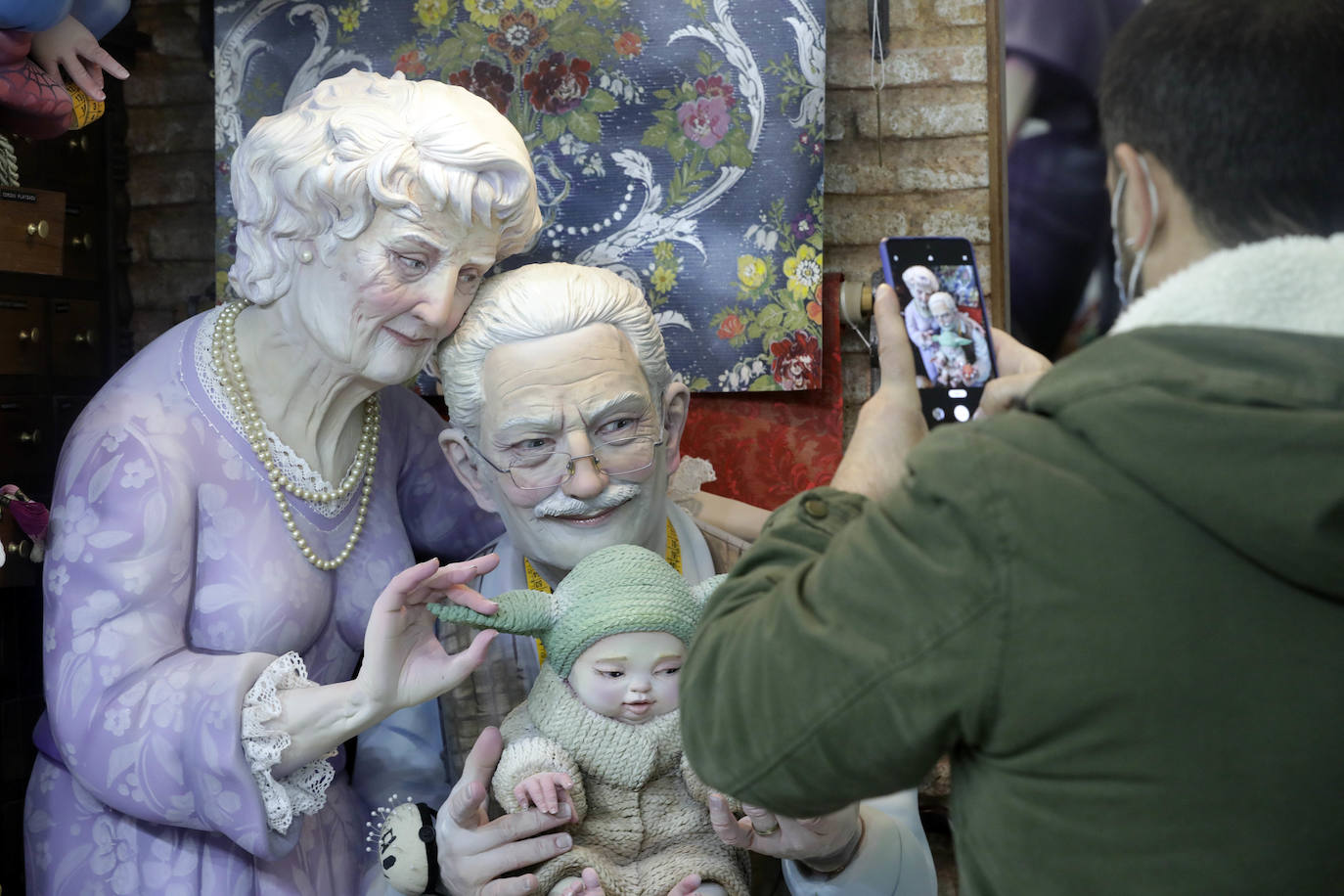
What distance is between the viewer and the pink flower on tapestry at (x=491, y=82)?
8.45 feet

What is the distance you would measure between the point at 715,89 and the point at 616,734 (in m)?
1.36

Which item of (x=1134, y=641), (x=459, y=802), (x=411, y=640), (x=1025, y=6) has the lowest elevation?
(x=459, y=802)

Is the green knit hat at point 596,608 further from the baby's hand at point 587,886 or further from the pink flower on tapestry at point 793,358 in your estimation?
the pink flower on tapestry at point 793,358

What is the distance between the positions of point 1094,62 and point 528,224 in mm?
1284

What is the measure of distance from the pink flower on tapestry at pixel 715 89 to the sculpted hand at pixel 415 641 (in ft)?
3.90

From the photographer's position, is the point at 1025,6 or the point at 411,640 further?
the point at 1025,6

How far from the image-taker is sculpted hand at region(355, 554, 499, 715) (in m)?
1.66

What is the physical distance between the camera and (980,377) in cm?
154

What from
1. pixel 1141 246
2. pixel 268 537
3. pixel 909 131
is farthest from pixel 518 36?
pixel 1141 246

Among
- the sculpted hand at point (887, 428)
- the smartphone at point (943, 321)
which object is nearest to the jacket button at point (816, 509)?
the sculpted hand at point (887, 428)

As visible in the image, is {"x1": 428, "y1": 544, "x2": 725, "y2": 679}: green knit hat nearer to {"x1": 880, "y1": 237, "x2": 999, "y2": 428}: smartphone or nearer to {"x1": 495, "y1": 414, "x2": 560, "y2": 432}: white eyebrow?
{"x1": 495, "y1": 414, "x2": 560, "y2": 432}: white eyebrow

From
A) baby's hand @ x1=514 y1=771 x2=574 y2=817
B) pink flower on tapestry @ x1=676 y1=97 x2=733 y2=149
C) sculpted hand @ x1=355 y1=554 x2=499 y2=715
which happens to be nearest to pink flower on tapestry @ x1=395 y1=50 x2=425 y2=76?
pink flower on tapestry @ x1=676 y1=97 x2=733 y2=149

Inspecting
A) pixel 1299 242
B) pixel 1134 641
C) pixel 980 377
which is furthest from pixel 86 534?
pixel 1299 242

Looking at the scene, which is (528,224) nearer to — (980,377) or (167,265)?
(980,377)
